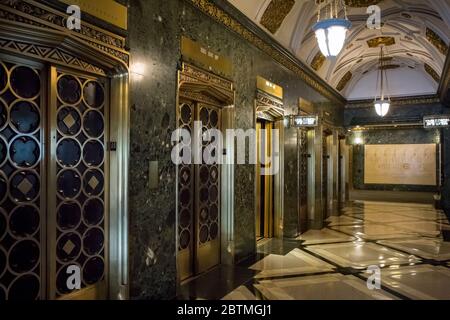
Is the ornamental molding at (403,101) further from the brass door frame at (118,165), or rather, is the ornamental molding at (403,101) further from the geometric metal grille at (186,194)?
the brass door frame at (118,165)

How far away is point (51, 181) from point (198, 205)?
2223mm

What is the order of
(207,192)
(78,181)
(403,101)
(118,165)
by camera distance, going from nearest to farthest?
(78,181) → (118,165) → (207,192) → (403,101)

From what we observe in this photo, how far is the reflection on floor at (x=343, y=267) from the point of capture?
13.4 ft

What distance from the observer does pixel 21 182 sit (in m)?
2.65

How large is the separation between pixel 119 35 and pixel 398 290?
13.7ft

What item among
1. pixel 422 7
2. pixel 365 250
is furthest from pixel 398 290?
pixel 422 7

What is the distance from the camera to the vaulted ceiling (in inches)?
251

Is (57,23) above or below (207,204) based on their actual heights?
above

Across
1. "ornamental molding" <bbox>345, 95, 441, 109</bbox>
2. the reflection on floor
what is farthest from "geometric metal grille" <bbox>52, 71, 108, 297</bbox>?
"ornamental molding" <bbox>345, 95, 441, 109</bbox>

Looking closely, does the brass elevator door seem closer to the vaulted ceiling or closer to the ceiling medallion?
the vaulted ceiling

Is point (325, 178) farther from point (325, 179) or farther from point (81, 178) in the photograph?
point (81, 178)

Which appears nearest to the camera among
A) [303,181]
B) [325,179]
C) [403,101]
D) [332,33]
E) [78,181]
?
[78,181]

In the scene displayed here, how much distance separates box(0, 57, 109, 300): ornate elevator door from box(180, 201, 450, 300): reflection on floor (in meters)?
1.37

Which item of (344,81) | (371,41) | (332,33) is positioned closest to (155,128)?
(332,33)
